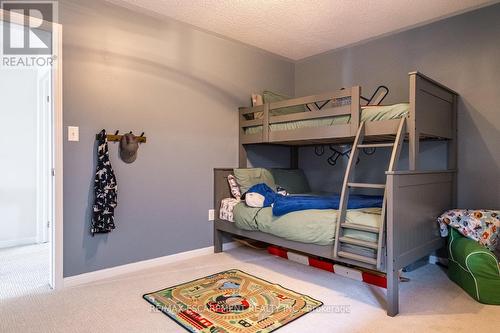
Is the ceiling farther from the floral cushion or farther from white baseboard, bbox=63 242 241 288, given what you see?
white baseboard, bbox=63 242 241 288

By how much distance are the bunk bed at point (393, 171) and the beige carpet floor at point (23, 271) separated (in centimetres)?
165

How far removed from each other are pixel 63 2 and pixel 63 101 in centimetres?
80

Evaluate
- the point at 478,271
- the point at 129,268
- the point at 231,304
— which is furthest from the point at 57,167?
the point at 478,271

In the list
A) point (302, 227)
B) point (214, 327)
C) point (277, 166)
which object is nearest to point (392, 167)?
point (302, 227)

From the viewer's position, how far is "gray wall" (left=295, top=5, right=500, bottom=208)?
2764mm

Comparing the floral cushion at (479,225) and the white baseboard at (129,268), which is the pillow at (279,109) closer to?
the white baseboard at (129,268)

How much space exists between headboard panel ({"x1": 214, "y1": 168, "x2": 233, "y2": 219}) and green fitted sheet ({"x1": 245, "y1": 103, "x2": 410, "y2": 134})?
65 centimetres

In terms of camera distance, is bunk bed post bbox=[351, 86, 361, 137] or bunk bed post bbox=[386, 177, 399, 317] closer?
bunk bed post bbox=[386, 177, 399, 317]

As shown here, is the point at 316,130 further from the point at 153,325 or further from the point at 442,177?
the point at 153,325

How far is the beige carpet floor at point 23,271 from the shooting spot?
2320 mm

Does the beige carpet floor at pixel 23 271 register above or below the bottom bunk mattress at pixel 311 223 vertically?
below

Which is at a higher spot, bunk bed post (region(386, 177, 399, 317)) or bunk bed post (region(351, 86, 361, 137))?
bunk bed post (region(351, 86, 361, 137))
